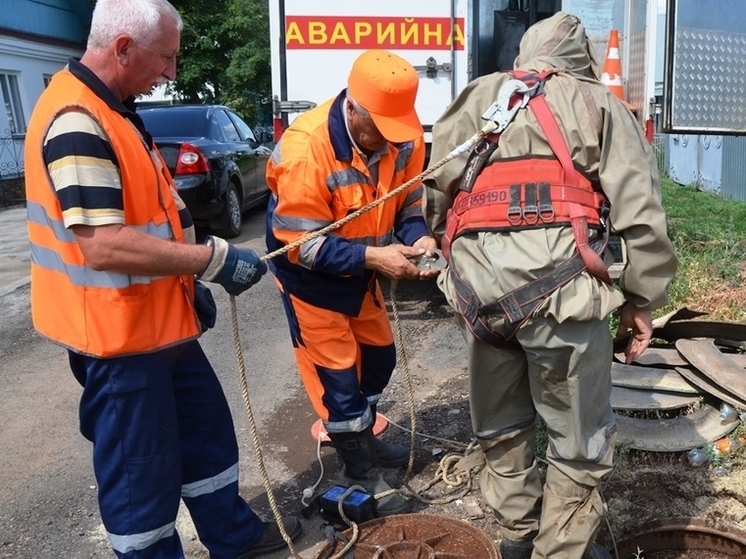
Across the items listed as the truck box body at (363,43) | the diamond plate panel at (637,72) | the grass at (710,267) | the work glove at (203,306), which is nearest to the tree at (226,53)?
the grass at (710,267)

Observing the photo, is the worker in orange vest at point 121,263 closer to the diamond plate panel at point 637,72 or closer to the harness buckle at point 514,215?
the harness buckle at point 514,215

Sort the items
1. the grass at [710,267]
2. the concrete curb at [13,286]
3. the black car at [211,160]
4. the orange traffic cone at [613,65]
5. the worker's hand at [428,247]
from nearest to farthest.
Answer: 1. the worker's hand at [428,247]
2. the grass at [710,267]
3. the orange traffic cone at [613,65]
4. the concrete curb at [13,286]
5. the black car at [211,160]

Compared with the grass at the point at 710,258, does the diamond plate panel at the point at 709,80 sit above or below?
above

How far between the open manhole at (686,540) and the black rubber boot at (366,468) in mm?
976

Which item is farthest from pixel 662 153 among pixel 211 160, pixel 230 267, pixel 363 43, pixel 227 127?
pixel 230 267

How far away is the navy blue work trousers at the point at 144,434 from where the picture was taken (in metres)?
2.29

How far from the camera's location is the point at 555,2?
710cm

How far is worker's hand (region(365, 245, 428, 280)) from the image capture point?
2.85 m

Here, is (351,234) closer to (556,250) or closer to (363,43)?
(556,250)

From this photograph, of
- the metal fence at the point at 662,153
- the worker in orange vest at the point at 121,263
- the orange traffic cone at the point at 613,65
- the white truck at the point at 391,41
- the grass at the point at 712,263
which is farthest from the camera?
the metal fence at the point at 662,153

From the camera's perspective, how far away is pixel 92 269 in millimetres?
2180

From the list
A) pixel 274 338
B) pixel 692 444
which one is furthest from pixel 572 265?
pixel 274 338

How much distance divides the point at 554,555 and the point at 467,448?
45.8 inches

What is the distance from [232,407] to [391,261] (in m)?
1.93
